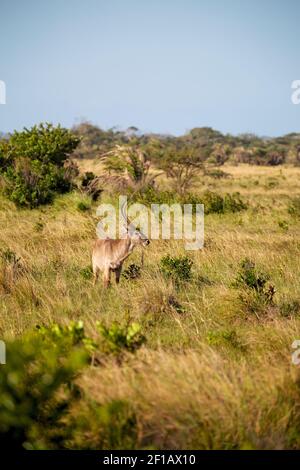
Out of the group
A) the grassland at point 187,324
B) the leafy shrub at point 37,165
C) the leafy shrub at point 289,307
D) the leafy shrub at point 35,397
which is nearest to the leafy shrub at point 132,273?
the grassland at point 187,324

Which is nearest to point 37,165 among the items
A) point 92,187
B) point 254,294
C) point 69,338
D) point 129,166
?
point 92,187

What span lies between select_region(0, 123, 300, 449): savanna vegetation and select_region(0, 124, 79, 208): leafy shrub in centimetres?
278

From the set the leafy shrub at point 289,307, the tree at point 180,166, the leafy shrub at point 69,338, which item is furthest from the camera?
the tree at point 180,166

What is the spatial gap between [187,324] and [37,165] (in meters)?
14.3

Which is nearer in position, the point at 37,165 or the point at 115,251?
the point at 115,251

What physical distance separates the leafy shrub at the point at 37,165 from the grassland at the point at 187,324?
10.9ft

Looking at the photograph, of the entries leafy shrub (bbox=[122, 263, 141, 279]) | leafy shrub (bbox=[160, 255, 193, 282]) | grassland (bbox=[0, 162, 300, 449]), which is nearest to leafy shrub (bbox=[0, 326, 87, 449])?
grassland (bbox=[0, 162, 300, 449])

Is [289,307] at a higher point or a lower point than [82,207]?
lower

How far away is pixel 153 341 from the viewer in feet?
18.2

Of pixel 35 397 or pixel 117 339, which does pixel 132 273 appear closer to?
pixel 117 339

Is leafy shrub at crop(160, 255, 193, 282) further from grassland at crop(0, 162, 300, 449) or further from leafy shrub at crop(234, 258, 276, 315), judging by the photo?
leafy shrub at crop(234, 258, 276, 315)

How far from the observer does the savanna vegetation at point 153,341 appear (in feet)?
11.8

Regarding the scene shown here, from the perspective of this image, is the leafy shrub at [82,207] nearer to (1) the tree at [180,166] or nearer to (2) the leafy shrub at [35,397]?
(1) the tree at [180,166]

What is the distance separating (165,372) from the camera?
3982 millimetres
